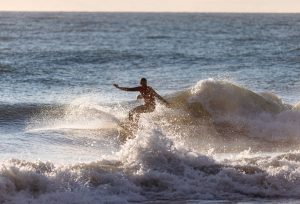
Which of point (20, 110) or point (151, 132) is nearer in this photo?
point (151, 132)

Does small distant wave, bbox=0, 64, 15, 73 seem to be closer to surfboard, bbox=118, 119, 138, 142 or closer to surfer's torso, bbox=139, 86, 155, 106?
surfboard, bbox=118, 119, 138, 142

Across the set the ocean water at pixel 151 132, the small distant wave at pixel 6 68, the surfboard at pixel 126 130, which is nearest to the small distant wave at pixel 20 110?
the ocean water at pixel 151 132

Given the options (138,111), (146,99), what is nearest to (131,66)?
(138,111)

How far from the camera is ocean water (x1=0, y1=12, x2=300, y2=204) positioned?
1316 centimetres

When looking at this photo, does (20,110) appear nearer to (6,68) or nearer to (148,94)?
(148,94)

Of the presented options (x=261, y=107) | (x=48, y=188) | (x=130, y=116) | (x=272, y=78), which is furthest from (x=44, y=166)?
(x=272, y=78)

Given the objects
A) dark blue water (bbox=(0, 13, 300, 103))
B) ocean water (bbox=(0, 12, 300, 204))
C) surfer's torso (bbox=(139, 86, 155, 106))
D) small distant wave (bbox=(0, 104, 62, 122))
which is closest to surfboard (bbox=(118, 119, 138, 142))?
ocean water (bbox=(0, 12, 300, 204))

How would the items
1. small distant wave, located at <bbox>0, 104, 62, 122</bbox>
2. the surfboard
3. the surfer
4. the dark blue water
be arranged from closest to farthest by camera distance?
1. the surfer
2. the surfboard
3. small distant wave, located at <bbox>0, 104, 62, 122</bbox>
4. the dark blue water

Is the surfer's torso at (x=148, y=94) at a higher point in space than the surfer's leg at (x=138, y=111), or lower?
higher

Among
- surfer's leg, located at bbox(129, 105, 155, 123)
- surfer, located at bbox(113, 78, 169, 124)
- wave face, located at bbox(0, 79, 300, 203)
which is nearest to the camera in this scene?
wave face, located at bbox(0, 79, 300, 203)

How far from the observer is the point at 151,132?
14797 millimetres

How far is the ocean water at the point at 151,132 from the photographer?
1316 cm

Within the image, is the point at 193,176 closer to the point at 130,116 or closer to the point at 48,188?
the point at 48,188

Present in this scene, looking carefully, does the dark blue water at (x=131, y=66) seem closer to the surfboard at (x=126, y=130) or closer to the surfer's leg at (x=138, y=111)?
the surfboard at (x=126, y=130)
